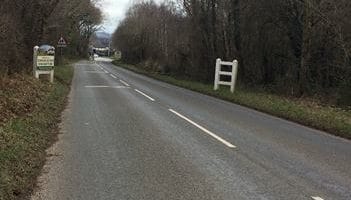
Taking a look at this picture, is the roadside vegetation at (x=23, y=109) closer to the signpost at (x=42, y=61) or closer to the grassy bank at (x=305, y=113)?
the signpost at (x=42, y=61)

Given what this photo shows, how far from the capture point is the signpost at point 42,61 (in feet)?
86.2

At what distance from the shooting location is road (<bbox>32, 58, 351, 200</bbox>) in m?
7.32

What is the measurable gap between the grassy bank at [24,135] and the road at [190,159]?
0.26 metres

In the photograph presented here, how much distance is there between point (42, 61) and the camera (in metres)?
26.7

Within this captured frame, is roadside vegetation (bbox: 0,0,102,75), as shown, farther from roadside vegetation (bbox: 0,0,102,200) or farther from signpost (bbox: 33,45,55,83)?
signpost (bbox: 33,45,55,83)

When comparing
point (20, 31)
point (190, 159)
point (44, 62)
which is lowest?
point (190, 159)

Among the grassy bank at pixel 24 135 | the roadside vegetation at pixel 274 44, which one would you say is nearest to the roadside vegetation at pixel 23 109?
the grassy bank at pixel 24 135

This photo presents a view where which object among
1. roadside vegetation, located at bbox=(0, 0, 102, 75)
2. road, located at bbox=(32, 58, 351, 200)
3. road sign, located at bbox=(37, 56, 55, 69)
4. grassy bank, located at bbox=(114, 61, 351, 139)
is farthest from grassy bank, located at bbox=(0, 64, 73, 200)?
road sign, located at bbox=(37, 56, 55, 69)

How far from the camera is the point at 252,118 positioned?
16469 millimetres

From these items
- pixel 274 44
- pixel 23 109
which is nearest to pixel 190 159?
pixel 23 109

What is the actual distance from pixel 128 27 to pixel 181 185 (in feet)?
275

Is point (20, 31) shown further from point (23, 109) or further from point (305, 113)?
point (305, 113)

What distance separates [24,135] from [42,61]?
1671 centimetres

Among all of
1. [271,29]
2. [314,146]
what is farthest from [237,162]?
[271,29]
